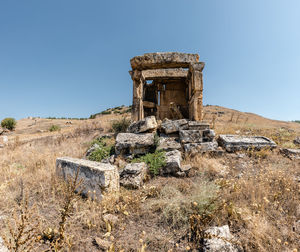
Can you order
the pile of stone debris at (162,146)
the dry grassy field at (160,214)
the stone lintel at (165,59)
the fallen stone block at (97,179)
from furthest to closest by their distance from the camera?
1. the stone lintel at (165,59)
2. the pile of stone debris at (162,146)
3. the fallen stone block at (97,179)
4. the dry grassy field at (160,214)

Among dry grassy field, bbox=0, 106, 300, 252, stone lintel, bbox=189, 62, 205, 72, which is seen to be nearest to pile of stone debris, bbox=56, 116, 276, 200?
dry grassy field, bbox=0, 106, 300, 252

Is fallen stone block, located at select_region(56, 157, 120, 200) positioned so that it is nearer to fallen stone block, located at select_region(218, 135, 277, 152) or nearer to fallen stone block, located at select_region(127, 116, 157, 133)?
fallen stone block, located at select_region(127, 116, 157, 133)

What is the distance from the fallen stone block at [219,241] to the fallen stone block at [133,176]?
162cm

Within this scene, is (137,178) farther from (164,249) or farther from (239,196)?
(239,196)

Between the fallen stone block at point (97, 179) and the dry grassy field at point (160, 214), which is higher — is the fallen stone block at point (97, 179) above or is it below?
above

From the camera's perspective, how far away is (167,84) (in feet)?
26.8

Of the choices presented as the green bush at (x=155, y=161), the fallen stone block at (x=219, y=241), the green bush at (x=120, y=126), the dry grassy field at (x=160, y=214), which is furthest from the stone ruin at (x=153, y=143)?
the fallen stone block at (x=219, y=241)

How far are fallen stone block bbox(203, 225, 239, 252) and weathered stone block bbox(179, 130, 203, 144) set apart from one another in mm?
2817

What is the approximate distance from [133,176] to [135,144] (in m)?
1.31

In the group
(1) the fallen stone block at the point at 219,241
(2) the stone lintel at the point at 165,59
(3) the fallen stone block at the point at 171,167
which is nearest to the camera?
(1) the fallen stone block at the point at 219,241

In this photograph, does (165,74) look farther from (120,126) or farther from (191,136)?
(191,136)

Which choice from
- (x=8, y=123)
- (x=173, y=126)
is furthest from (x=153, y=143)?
(x=8, y=123)

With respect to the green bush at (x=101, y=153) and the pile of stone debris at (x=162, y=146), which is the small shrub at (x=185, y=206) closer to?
the pile of stone debris at (x=162, y=146)

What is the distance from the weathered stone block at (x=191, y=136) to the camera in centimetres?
453
